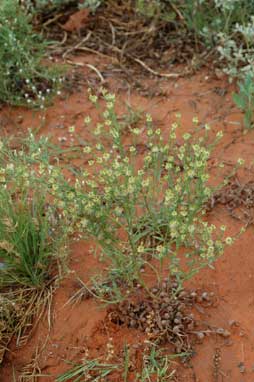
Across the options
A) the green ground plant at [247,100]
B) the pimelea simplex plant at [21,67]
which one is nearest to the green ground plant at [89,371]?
the green ground plant at [247,100]

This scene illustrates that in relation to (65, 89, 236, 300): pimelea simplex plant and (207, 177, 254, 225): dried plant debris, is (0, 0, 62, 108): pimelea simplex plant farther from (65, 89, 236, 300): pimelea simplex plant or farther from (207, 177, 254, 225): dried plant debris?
(65, 89, 236, 300): pimelea simplex plant

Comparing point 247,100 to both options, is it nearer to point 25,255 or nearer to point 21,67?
point 21,67

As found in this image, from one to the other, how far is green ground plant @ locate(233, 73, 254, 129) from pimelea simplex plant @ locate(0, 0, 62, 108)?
1235 mm

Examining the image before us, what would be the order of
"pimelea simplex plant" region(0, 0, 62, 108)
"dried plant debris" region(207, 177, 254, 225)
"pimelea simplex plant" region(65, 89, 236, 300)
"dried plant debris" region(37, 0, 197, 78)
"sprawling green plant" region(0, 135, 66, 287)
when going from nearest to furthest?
"pimelea simplex plant" region(65, 89, 236, 300), "sprawling green plant" region(0, 135, 66, 287), "dried plant debris" region(207, 177, 254, 225), "pimelea simplex plant" region(0, 0, 62, 108), "dried plant debris" region(37, 0, 197, 78)

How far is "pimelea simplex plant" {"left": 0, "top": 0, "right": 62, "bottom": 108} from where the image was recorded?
3930mm

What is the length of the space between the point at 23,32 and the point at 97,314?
227cm

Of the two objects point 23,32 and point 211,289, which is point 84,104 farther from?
point 211,289

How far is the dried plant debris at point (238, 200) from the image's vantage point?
311 cm

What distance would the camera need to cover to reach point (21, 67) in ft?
13.2

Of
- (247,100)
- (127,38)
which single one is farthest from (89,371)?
(127,38)

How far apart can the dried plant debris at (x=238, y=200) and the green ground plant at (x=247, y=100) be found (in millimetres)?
496

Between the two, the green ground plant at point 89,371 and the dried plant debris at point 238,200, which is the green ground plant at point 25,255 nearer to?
the green ground plant at point 89,371

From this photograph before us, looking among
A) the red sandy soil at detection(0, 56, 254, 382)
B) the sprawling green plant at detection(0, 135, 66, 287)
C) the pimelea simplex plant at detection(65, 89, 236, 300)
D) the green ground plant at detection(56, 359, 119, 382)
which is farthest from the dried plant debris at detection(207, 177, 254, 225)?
the green ground plant at detection(56, 359, 119, 382)

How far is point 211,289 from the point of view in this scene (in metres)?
2.84
